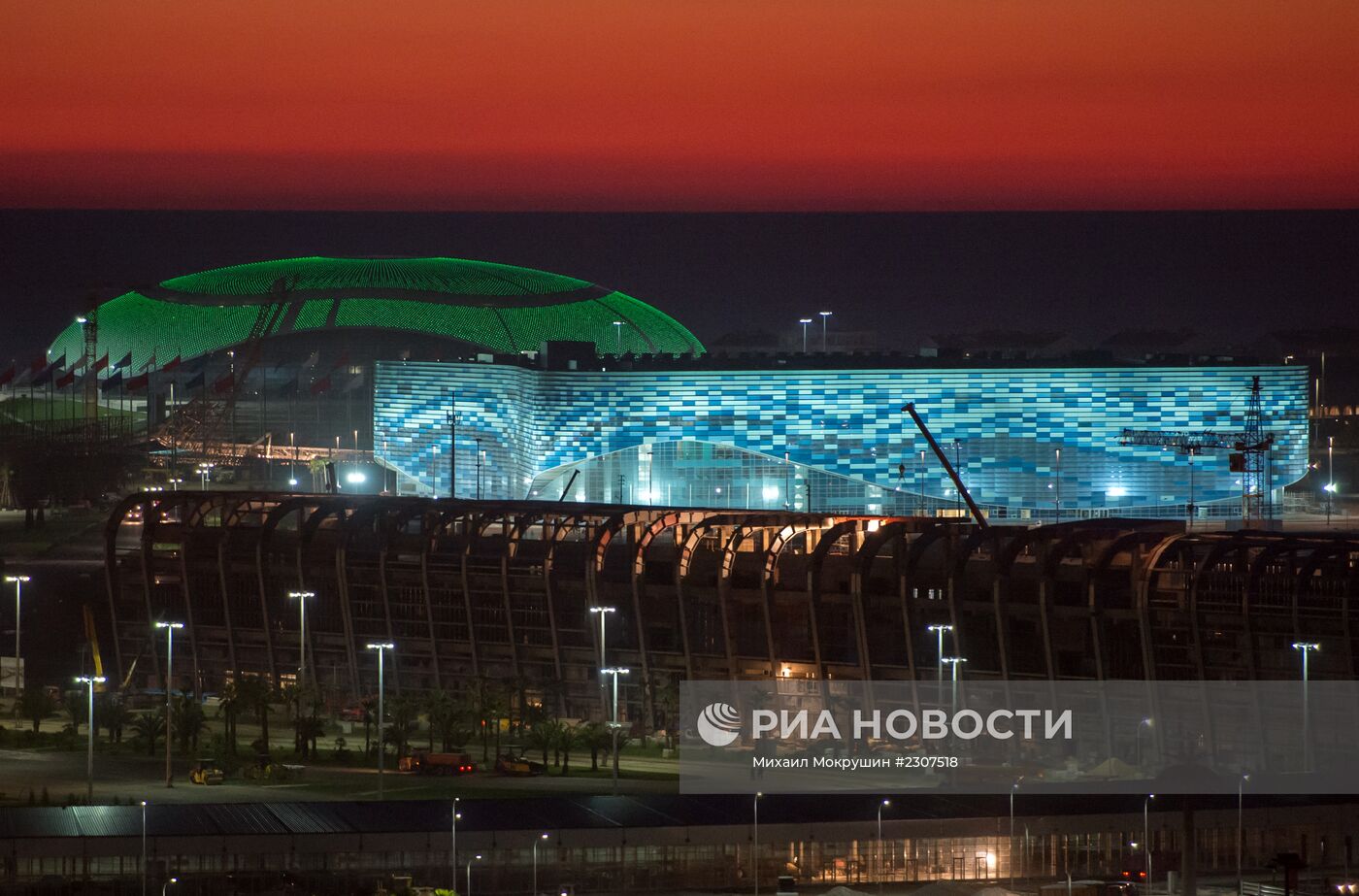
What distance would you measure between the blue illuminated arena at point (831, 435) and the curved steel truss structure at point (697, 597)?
1401 inches

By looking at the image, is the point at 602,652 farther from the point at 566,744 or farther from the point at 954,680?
the point at 954,680

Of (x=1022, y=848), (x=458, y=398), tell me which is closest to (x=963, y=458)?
(x=458, y=398)

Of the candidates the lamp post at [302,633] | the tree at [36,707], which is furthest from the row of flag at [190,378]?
the tree at [36,707]

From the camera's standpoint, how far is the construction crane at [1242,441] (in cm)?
8422

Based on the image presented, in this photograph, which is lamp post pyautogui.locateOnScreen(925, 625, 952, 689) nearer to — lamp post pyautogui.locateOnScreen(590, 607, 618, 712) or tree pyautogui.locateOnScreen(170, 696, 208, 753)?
lamp post pyautogui.locateOnScreen(590, 607, 618, 712)

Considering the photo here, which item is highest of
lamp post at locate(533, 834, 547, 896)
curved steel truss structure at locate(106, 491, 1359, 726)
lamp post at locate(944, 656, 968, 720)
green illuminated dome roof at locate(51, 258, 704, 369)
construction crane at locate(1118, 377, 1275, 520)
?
green illuminated dome roof at locate(51, 258, 704, 369)

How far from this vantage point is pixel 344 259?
11406cm

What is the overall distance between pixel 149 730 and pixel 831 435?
179 ft

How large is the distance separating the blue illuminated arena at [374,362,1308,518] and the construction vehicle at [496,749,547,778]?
168 ft

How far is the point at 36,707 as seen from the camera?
41750 mm

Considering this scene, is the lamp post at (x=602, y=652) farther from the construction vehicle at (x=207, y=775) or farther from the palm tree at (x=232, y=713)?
the construction vehicle at (x=207, y=775)

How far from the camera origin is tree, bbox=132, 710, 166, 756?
39000 mm

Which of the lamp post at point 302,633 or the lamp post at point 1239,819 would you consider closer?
the lamp post at point 1239,819

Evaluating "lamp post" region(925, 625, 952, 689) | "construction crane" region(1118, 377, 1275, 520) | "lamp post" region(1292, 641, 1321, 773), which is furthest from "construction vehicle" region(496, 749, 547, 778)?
"construction crane" region(1118, 377, 1275, 520)
